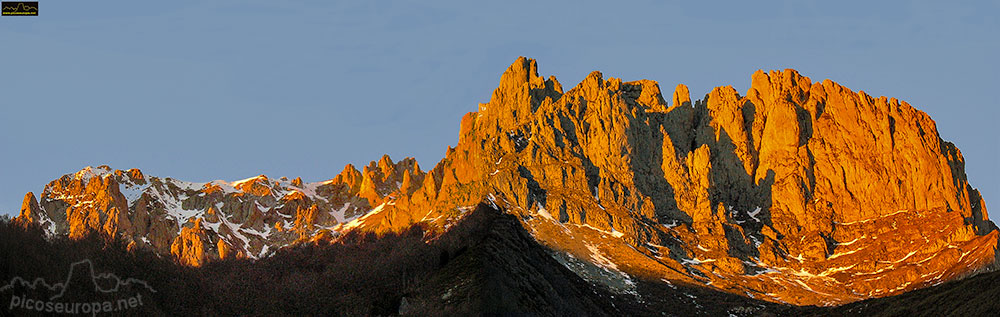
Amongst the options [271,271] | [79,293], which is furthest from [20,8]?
[271,271]

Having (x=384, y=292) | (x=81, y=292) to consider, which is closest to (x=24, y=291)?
(x=81, y=292)

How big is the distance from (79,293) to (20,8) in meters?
23.6

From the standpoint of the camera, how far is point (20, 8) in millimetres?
68188

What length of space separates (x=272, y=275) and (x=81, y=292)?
4266cm

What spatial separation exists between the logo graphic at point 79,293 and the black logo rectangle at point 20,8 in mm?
18708

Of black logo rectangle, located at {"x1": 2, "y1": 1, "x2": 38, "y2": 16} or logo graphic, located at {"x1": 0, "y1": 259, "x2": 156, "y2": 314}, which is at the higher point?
black logo rectangle, located at {"x1": 2, "y1": 1, "x2": 38, "y2": 16}

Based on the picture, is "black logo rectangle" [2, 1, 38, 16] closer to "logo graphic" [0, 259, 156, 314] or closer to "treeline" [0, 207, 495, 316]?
"treeline" [0, 207, 495, 316]

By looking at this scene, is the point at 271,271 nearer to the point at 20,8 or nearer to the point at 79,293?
the point at 20,8

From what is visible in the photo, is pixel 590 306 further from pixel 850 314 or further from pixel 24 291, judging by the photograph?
pixel 24 291

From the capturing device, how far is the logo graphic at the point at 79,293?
163 feet

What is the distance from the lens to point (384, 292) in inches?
3418

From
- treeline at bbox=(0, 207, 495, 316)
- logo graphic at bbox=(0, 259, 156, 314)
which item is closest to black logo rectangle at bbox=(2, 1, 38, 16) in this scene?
treeline at bbox=(0, 207, 495, 316)

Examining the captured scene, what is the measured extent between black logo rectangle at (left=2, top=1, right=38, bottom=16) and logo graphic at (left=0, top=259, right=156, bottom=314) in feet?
61.4

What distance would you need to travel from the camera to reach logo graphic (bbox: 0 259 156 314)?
1953 inches
